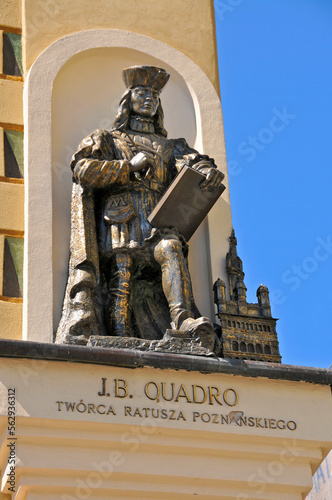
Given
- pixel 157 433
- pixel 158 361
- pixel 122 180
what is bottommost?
pixel 157 433

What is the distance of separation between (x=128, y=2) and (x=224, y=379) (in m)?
3.76

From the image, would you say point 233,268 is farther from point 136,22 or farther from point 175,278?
point 136,22

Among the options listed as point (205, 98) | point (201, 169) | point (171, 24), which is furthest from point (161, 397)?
point (171, 24)

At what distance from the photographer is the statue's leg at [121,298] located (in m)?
7.94

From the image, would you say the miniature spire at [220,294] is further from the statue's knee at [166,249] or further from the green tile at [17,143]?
the green tile at [17,143]

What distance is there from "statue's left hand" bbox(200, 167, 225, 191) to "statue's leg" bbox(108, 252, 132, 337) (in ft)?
2.64

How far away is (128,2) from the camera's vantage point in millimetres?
9719

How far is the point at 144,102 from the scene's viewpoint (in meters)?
8.72

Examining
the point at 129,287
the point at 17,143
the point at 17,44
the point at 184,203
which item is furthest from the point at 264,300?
the point at 17,44

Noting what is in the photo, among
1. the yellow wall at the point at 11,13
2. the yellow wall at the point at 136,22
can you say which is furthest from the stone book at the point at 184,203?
the yellow wall at the point at 11,13

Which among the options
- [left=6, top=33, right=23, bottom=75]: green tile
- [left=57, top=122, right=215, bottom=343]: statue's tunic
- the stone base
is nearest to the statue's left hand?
[left=57, top=122, right=215, bottom=343]: statue's tunic

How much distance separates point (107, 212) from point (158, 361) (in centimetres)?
139

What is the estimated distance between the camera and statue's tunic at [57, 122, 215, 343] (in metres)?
8.00

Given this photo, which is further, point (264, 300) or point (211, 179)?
point (264, 300)
